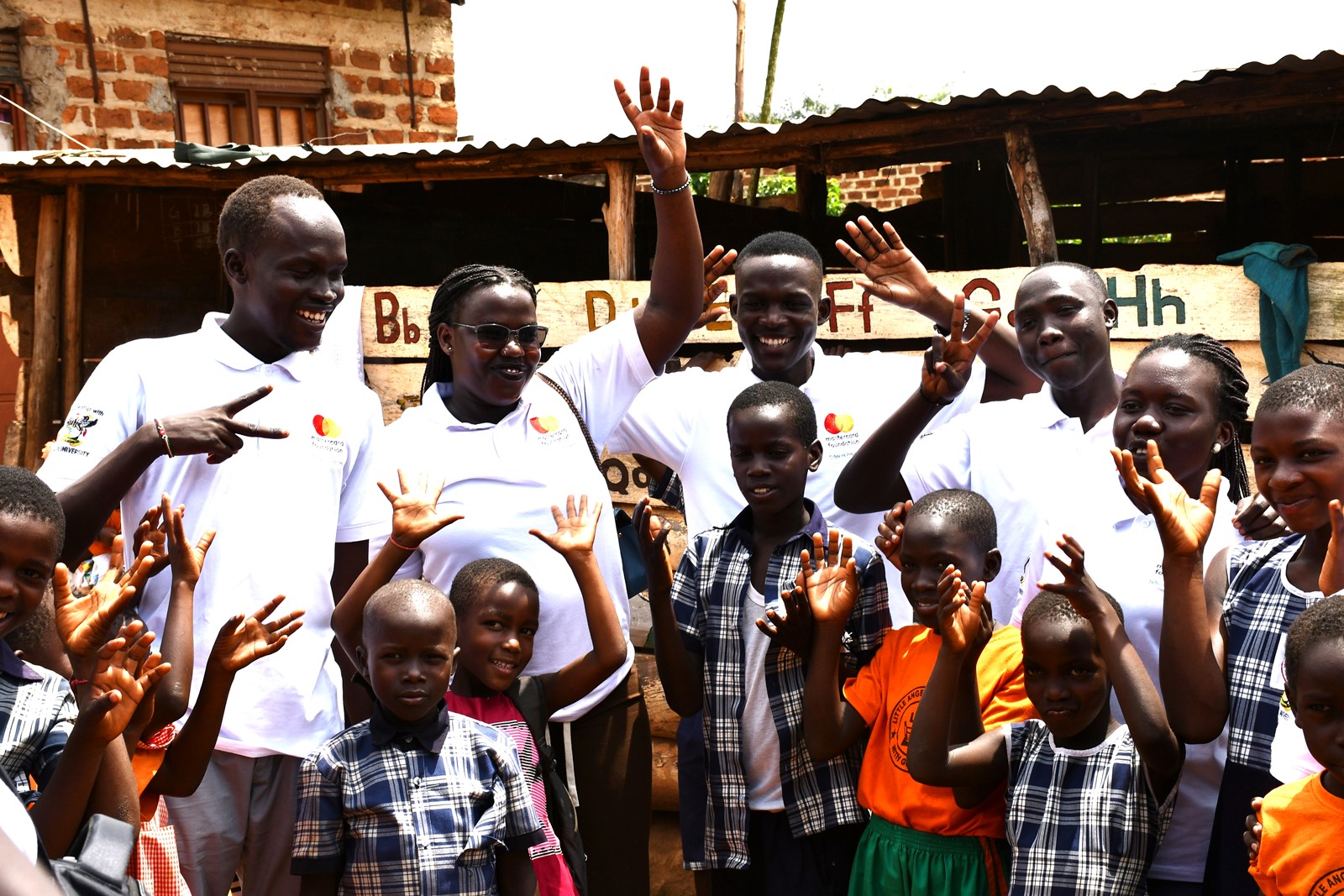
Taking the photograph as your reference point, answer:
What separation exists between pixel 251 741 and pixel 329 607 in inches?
13.0

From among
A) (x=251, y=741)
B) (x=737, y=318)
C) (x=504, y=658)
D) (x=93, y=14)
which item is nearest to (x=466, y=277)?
(x=737, y=318)

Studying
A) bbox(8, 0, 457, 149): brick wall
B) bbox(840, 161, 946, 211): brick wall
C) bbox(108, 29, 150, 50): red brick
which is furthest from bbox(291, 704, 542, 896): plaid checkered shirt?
bbox(840, 161, 946, 211): brick wall

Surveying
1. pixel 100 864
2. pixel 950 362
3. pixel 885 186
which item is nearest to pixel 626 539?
pixel 950 362

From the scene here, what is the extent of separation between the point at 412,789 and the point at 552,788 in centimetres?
38

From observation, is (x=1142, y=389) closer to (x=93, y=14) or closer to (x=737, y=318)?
(x=737, y=318)

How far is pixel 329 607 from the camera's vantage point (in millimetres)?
2896

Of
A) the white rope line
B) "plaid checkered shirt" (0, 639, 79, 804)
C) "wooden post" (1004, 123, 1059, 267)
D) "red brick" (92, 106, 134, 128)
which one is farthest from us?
"red brick" (92, 106, 134, 128)

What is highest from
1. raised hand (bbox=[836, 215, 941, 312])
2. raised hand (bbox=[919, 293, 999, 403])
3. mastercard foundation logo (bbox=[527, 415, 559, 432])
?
raised hand (bbox=[836, 215, 941, 312])

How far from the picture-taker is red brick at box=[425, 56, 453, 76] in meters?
10.6

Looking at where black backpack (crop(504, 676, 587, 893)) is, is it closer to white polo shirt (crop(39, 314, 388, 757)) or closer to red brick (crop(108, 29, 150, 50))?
white polo shirt (crop(39, 314, 388, 757))

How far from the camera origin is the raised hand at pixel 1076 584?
244 centimetres

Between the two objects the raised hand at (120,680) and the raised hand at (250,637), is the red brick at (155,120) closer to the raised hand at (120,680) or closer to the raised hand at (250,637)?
the raised hand at (250,637)

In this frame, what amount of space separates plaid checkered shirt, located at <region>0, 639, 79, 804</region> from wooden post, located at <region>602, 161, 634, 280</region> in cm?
426

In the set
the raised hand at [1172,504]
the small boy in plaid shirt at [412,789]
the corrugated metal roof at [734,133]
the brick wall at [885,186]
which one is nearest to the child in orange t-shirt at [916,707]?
the raised hand at [1172,504]
